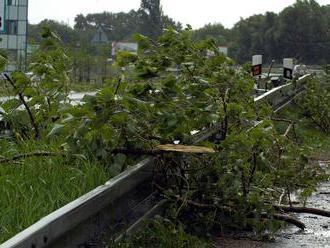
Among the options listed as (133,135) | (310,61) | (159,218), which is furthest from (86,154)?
(310,61)

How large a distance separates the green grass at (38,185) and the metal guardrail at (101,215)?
25 centimetres

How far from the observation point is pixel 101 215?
3.95 m

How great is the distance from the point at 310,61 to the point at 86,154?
98.9m

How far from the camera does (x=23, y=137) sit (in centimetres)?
643

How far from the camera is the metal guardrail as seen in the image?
3107 millimetres

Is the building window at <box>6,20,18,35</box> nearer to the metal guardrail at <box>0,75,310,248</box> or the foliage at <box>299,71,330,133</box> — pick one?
the foliage at <box>299,71,330,133</box>

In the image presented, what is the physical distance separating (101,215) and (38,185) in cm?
70

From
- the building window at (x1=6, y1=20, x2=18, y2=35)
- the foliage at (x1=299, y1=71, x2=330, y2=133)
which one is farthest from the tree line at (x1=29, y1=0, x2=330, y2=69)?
the foliage at (x1=299, y1=71, x2=330, y2=133)

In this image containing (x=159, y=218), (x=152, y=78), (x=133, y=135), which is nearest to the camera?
(x=159, y=218)

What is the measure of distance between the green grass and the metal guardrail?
0.82 feet

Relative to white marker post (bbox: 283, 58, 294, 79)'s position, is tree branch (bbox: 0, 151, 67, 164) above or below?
below

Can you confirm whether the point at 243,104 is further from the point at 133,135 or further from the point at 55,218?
the point at 55,218

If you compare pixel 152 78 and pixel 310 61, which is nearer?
pixel 152 78

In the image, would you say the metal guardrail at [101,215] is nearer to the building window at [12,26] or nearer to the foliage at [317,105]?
the foliage at [317,105]
